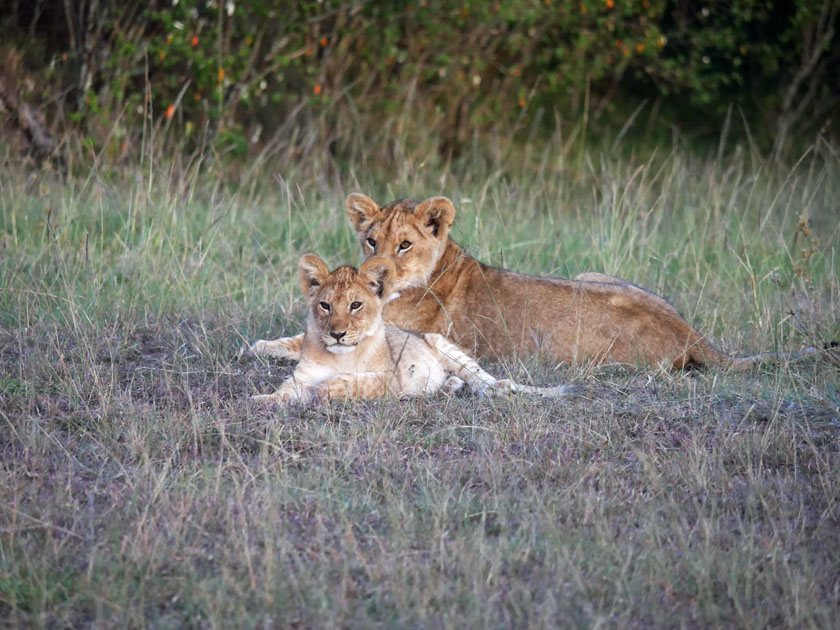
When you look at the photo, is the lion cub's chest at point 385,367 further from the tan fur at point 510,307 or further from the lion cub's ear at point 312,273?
the tan fur at point 510,307

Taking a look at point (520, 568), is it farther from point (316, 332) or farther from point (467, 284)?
point (467, 284)

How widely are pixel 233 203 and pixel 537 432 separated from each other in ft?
14.2

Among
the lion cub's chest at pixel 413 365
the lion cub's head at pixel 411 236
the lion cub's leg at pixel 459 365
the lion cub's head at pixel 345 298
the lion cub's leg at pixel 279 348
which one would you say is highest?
the lion cub's head at pixel 345 298

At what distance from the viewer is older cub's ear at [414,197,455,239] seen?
5.83m

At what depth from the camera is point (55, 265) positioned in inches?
258

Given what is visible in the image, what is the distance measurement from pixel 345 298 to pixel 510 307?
124 centimetres

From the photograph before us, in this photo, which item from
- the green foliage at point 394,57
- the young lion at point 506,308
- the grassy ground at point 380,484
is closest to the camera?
the grassy ground at point 380,484

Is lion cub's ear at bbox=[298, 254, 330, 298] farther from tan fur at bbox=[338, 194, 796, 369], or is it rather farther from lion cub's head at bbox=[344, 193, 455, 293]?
lion cub's head at bbox=[344, 193, 455, 293]

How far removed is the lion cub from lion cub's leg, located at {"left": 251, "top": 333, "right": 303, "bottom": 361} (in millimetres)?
628

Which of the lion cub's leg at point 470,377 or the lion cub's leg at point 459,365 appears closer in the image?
the lion cub's leg at point 470,377

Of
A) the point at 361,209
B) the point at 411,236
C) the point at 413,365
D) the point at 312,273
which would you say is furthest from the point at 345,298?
the point at 361,209

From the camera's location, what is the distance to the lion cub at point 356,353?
4559 mm

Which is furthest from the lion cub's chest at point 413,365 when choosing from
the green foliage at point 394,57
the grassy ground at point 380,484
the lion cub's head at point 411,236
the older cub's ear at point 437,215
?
the green foliage at point 394,57

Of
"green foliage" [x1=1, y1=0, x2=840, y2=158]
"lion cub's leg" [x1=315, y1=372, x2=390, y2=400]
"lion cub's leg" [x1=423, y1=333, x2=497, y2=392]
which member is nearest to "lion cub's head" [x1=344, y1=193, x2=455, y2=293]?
"lion cub's leg" [x1=423, y1=333, x2=497, y2=392]
